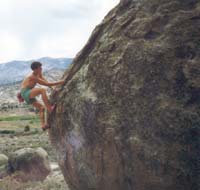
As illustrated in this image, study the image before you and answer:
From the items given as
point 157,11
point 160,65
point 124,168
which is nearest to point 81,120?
point 124,168

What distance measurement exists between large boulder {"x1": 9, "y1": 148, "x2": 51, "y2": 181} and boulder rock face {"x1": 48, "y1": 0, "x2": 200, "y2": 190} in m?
9.20

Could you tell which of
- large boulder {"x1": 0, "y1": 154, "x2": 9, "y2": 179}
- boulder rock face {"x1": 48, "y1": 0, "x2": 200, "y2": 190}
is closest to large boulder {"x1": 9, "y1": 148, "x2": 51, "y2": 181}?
large boulder {"x1": 0, "y1": 154, "x2": 9, "y2": 179}

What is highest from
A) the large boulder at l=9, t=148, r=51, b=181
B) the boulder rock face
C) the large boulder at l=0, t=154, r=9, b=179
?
the boulder rock face

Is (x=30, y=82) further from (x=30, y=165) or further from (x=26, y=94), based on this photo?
(x=30, y=165)

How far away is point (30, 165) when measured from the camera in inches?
817

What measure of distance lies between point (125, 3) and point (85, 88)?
2289mm

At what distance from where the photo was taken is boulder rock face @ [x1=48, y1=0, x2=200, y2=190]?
9320 mm

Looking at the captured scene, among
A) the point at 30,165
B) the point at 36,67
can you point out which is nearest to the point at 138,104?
the point at 36,67

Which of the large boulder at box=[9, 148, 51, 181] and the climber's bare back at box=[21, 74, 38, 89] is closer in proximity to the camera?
the climber's bare back at box=[21, 74, 38, 89]

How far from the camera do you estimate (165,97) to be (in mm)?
9492

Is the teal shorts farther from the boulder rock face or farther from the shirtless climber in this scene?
the boulder rock face

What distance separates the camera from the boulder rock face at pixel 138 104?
30.6 feet

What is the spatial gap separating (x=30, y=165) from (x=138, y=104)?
1207 centimetres

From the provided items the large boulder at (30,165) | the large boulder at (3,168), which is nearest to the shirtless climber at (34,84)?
the large boulder at (30,165)
